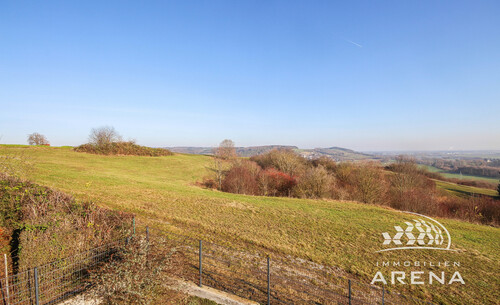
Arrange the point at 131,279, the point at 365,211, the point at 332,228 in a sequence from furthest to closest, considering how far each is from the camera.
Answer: the point at 365,211 → the point at 332,228 → the point at 131,279

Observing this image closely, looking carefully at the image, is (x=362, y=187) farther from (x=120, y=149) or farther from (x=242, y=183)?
(x=120, y=149)

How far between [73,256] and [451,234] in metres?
19.4

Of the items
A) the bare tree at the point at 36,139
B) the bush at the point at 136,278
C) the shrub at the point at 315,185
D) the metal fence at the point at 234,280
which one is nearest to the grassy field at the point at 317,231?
the metal fence at the point at 234,280

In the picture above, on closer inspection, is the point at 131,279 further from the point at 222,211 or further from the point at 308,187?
the point at 308,187

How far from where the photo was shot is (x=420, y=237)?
12773 mm

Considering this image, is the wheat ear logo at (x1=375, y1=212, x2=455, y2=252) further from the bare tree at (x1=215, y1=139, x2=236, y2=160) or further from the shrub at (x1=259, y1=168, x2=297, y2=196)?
the bare tree at (x1=215, y1=139, x2=236, y2=160)

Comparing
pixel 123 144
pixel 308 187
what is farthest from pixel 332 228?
pixel 123 144

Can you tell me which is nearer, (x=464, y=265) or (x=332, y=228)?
(x=464, y=265)

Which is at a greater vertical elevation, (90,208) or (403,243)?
(90,208)

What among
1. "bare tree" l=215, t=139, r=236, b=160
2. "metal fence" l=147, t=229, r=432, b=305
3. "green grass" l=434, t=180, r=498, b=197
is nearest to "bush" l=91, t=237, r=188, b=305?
"metal fence" l=147, t=229, r=432, b=305

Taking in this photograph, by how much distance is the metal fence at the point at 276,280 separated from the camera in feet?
21.1

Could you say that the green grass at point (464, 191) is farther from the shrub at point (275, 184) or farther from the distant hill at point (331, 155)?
the shrub at point (275, 184)

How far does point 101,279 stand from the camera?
5.37m

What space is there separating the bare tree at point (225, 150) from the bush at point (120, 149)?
14.4 m
